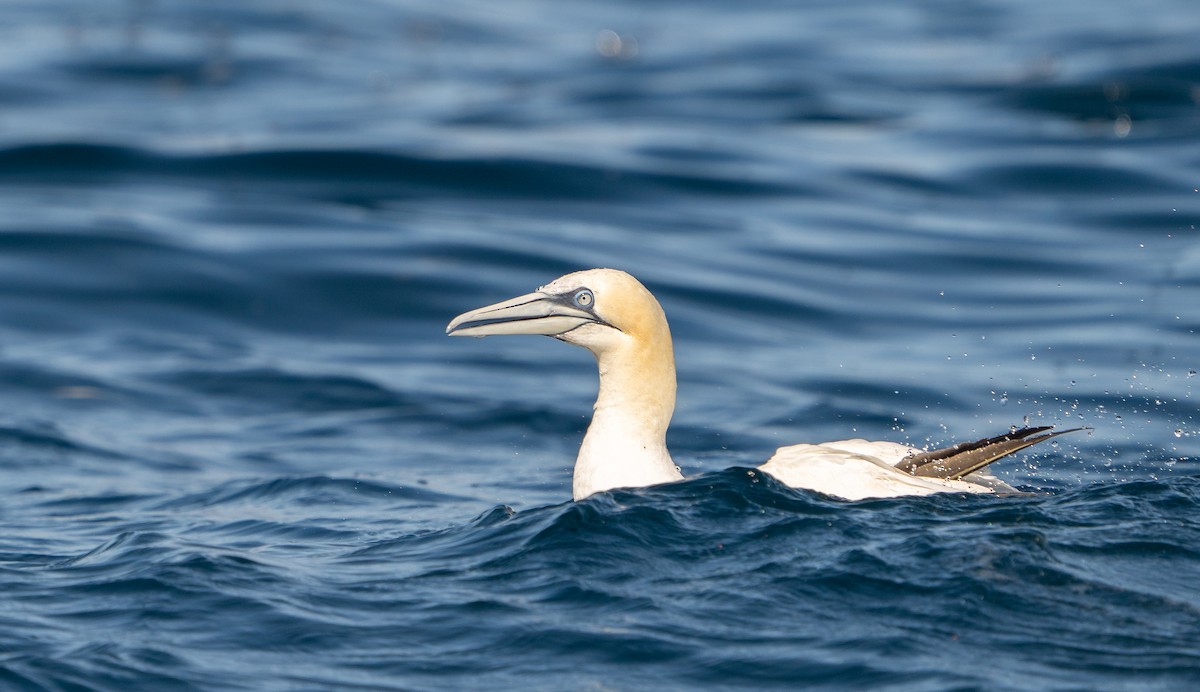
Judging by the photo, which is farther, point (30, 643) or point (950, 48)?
point (950, 48)

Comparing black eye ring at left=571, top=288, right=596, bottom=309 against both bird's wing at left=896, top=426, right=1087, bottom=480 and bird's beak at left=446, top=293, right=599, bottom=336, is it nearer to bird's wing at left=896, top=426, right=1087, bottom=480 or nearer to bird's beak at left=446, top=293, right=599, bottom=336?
bird's beak at left=446, top=293, right=599, bottom=336

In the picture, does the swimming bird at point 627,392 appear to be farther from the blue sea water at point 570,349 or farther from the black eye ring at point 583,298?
the blue sea water at point 570,349

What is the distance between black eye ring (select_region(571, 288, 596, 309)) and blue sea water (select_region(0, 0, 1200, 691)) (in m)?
1.07

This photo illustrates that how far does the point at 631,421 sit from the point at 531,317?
0.77 meters

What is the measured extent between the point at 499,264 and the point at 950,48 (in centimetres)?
1630

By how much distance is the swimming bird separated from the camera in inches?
341

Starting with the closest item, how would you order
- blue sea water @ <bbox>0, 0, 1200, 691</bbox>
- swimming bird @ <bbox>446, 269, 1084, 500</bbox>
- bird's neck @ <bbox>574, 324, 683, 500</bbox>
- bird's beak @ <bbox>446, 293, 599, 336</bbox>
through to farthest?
blue sea water @ <bbox>0, 0, 1200, 691</bbox> → swimming bird @ <bbox>446, 269, 1084, 500</bbox> → bird's neck @ <bbox>574, 324, 683, 500</bbox> → bird's beak @ <bbox>446, 293, 599, 336</bbox>

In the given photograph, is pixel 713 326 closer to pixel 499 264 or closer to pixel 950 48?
pixel 499 264

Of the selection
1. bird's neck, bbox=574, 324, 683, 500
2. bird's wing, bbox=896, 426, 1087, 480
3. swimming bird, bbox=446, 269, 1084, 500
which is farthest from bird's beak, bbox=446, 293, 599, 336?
bird's wing, bbox=896, 426, 1087, 480

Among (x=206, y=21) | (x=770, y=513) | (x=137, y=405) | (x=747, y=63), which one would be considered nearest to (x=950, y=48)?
(x=747, y=63)

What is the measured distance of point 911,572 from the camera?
24.5ft

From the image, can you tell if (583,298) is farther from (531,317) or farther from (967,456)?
(967,456)

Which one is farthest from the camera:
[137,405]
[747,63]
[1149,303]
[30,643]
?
[747,63]

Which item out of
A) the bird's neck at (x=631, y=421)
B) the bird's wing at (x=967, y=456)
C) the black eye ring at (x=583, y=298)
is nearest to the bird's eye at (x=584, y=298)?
the black eye ring at (x=583, y=298)
